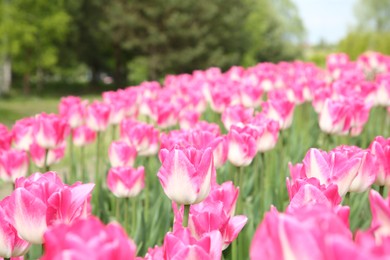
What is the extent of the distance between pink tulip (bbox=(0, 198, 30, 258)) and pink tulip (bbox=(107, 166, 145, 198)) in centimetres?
114

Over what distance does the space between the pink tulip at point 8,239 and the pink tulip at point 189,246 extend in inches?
20.8

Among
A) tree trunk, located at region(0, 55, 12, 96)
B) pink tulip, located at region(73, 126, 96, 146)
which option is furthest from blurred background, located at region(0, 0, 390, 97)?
pink tulip, located at region(73, 126, 96, 146)

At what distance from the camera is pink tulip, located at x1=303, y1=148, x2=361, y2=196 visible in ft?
5.19

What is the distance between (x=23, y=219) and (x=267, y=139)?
60.6 inches

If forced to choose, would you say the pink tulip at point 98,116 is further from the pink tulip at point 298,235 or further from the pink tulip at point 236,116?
the pink tulip at point 298,235

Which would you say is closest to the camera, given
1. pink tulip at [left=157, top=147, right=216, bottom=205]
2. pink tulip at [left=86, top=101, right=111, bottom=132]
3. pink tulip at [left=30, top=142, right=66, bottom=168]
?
pink tulip at [left=157, top=147, right=216, bottom=205]

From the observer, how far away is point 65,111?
12.0 feet

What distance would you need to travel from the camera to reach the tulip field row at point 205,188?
0.68 metres

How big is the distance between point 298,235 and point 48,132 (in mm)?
2338

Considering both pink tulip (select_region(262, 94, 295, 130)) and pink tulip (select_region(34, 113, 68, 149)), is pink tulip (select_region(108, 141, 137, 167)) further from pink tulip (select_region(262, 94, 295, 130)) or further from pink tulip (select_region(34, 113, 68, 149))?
pink tulip (select_region(262, 94, 295, 130))

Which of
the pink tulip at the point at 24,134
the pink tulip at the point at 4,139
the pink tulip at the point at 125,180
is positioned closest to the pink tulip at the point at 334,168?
the pink tulip at the point at 125,180

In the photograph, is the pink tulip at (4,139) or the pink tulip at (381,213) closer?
the pink tulip at (381,213)

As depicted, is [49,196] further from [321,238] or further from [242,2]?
[242,2]

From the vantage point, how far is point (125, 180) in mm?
2582
